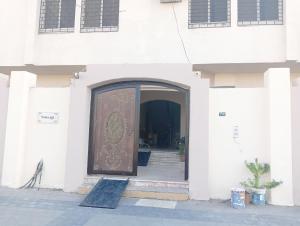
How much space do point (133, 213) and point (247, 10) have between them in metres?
8.68

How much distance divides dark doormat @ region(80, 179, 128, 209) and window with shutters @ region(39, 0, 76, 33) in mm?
7147

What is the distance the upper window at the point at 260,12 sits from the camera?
37.6ft

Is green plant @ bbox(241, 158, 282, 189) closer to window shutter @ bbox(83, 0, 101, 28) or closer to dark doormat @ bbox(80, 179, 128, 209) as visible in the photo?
dark doormat @ bbox(80, 179, 128, 209)

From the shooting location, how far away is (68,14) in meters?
12.8

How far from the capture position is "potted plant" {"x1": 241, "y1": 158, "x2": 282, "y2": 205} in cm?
773

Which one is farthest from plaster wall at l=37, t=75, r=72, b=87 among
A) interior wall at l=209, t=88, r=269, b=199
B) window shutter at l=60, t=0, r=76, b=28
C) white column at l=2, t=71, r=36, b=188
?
interior wall at l=209, t=88, r=269, b=199

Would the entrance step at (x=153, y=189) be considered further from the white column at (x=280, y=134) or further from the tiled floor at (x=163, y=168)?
the white column at (x=280, y=134)

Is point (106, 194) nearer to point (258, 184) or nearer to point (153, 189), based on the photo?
point (153, 189)

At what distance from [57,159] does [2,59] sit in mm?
6313

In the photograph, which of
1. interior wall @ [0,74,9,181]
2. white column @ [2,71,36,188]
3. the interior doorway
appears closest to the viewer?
white column @ [2,71,36,188]

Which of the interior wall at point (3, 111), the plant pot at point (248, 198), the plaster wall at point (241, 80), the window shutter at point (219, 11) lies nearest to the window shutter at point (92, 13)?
the window shutter at point (219, 11)

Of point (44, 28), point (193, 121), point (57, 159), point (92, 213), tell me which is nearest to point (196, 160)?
Result: point (193, 121)

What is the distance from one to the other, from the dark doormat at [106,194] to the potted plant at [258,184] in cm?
323

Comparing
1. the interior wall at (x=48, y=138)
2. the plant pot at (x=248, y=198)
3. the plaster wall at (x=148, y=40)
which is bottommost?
the plant pot at (x=248, y=198)
